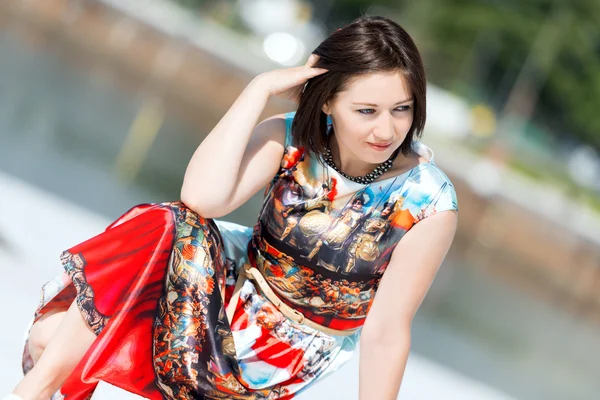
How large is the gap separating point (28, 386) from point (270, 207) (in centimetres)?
73

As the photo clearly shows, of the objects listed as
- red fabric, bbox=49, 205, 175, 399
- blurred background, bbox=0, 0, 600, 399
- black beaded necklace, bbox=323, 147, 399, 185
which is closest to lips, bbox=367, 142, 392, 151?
black beaded necklace, bbox=323, 147, 399, 185

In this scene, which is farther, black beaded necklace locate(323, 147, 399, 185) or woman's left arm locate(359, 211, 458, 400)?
black beaded necklace locate(323, 147, 399, 185)

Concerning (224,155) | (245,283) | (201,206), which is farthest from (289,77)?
(245,283)

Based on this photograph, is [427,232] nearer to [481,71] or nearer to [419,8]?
[419,8]

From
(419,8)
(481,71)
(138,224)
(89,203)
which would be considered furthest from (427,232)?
(481,71)

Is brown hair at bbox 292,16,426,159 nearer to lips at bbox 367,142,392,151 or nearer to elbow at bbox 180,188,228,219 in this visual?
lips at bbox 367,142,392,151

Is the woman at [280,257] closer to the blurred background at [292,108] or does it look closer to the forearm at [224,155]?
the forearm at [224,155]

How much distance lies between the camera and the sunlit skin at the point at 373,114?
2121 millimetres

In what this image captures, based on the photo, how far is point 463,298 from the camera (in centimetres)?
775

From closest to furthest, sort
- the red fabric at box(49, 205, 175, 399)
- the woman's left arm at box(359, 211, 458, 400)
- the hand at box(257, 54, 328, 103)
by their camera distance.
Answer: the red fabric at box(49, 205, 175, 399) < the woman's left arm at box(359, 211, 458, 400) < the hand at box(257, 54, 328, 103)

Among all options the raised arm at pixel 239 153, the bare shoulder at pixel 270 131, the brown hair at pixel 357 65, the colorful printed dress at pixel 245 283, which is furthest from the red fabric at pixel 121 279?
Answer: the brown hair at pixel 357 65

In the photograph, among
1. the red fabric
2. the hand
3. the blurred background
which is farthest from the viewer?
the blurred background

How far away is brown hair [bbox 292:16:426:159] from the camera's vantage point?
212 centimetres

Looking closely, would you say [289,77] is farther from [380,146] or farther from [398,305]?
[398,305]
